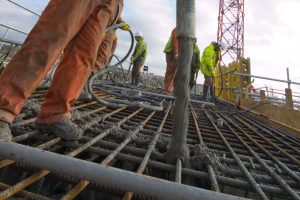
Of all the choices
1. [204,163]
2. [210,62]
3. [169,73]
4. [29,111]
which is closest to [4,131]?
[29,111]

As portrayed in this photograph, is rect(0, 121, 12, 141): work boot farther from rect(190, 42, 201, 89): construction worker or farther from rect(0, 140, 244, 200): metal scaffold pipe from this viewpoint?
rect(190, 42, 201, 89): construction worker

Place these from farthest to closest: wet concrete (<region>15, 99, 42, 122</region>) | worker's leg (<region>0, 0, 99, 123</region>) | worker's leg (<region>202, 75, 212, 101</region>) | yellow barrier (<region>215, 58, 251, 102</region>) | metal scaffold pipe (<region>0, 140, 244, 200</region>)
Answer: yellow barrier (<region>215, 58, 251, 102</region>)
worker's leg (<region>202, 75, 212, 101</region>)
wet concrete (<region>15, 99, 42, 122</region>)
worker's leg (<region>0, 0, 99, 123</region>)
metal scaffold pipe (<region>0, 140, 244, 200</region>)

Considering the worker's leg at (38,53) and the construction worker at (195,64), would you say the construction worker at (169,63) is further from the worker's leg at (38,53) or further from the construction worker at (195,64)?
the worker's leg at (38,53)

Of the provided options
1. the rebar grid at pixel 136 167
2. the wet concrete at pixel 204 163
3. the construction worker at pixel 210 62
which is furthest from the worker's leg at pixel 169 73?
the wet concrete at pixel 204 163

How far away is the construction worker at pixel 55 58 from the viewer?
1.56 m

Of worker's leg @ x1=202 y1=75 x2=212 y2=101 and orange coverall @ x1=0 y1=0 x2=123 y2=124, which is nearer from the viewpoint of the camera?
orange coverall @ x1=0 y1=0 x2=123 y2=124

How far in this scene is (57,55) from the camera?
171cm

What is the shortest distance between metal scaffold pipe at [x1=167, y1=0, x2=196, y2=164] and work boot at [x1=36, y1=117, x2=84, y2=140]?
584 millimetres

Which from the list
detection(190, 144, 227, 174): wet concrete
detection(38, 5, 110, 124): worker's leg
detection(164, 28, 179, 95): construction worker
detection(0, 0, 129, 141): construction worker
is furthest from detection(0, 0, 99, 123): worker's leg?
detection(164, 28, 179, 95): construction worker

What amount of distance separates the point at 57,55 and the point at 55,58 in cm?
2

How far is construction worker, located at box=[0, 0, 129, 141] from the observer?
1.56 meters

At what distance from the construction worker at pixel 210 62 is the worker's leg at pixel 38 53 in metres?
6.76

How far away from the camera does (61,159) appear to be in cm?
96

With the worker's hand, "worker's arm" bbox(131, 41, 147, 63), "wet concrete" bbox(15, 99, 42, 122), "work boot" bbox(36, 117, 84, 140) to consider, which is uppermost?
Result: "worker's arm" bbox(131, 41, 147, 63)
